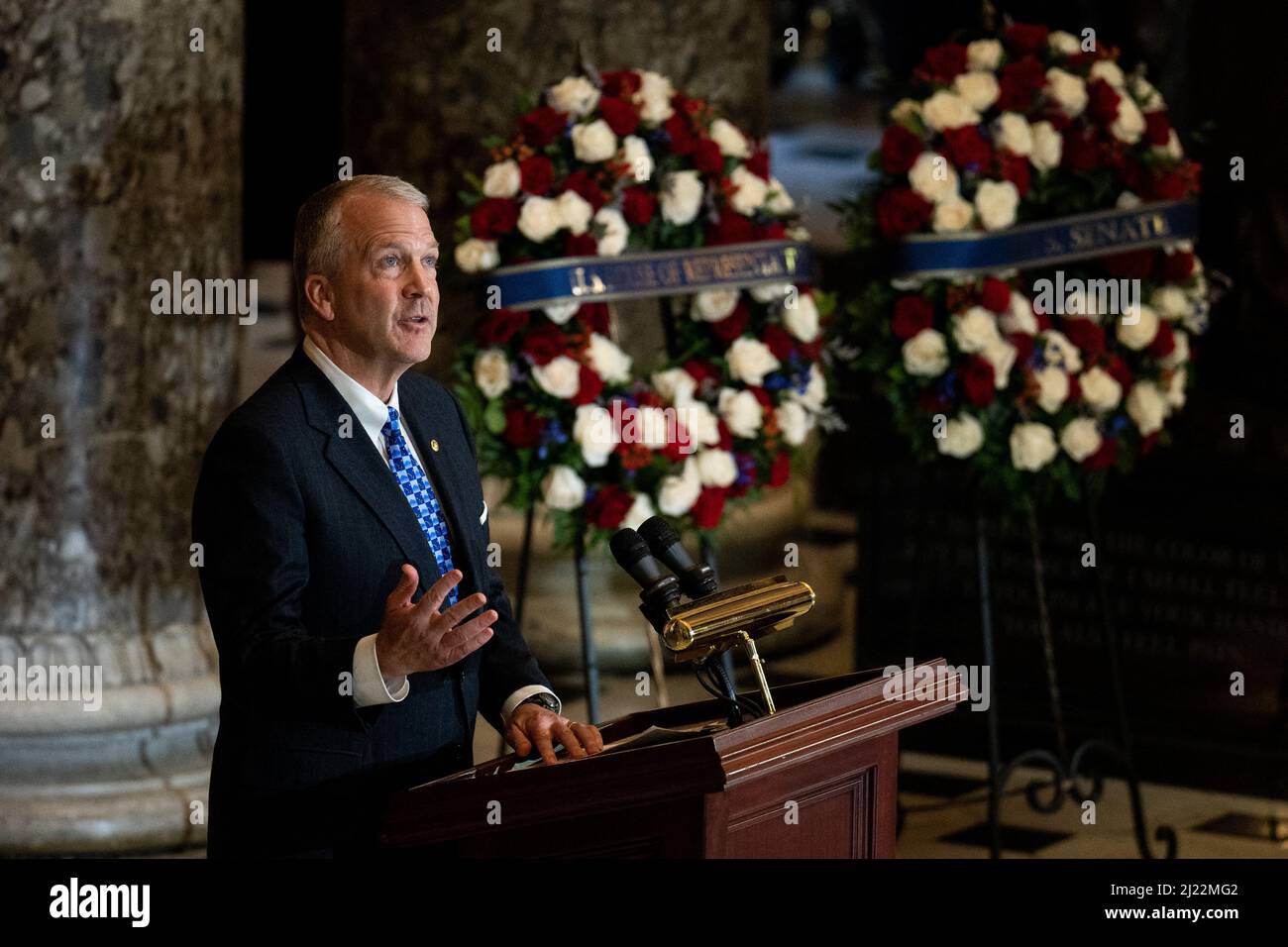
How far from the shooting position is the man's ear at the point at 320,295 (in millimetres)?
2791

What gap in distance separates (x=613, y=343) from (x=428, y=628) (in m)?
2.79

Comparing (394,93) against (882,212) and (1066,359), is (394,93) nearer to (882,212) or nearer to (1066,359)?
(882,212)

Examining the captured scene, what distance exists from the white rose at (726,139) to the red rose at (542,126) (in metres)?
0.44

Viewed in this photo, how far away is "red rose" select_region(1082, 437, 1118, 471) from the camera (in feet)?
18.7

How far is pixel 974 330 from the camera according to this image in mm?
5453

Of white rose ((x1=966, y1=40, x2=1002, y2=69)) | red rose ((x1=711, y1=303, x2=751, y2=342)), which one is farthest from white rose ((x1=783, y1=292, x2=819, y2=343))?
white rose ((x1=966, y1=40, x2=1002, y2=69))

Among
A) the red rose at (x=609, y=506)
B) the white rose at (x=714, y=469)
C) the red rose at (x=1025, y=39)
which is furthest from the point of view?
the red rose at (x=1025, y=39)

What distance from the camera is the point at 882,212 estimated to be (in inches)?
219

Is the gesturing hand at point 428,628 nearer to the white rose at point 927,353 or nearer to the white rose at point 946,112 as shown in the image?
the white rose at point 927,353

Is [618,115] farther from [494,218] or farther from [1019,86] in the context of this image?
[1019,86]

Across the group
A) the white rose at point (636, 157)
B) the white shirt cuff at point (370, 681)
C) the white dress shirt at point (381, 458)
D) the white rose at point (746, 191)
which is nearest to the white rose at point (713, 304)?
the white rose at point (746, 191)

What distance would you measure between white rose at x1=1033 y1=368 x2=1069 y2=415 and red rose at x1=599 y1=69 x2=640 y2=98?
1.40 metres

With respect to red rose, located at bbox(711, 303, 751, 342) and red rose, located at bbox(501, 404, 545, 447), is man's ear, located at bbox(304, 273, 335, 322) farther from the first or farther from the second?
red rose, located at bbox(711, 303, 751, 342)
